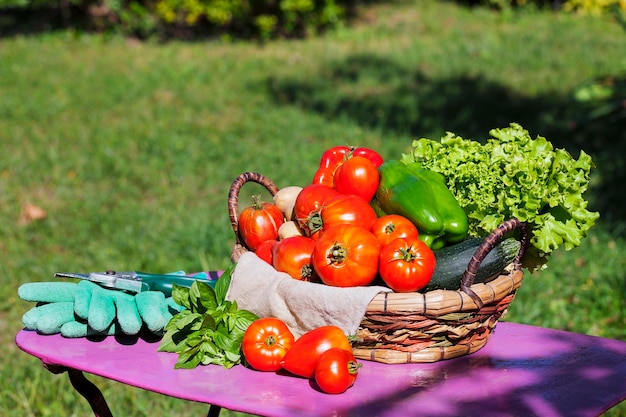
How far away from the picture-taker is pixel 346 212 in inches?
96.3

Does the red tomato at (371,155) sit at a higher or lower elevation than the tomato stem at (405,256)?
higher

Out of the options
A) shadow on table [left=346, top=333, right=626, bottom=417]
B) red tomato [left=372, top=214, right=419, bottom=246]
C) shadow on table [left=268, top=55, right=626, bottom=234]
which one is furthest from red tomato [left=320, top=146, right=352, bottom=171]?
shadow on table [left=268, top=55, right=626, bottom=234]

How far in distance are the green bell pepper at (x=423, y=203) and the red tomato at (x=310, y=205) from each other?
170 millimetres

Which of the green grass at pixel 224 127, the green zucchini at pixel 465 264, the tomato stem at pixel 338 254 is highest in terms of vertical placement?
the tomato stem at pixel 338 254

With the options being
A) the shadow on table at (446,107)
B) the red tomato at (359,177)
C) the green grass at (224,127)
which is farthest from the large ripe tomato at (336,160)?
the shadow on table at (446,107)

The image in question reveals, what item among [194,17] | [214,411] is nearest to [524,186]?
[214,411]

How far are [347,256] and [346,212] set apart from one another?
20 centimetres

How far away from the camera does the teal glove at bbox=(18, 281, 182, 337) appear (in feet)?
8.01

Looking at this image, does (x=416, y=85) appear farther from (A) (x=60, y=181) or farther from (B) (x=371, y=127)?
(A) (x=60, y=181)

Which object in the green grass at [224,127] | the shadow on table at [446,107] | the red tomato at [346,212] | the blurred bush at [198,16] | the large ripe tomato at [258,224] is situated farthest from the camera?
the blurred bush at [198,16]

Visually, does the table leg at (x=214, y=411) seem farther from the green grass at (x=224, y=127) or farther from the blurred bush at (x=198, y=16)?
the blurred bush at (x=198, y=16)

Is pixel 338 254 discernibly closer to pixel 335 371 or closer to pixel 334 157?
pixel 335 371

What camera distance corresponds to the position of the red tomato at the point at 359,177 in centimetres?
256

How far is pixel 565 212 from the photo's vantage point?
2.52 metres
